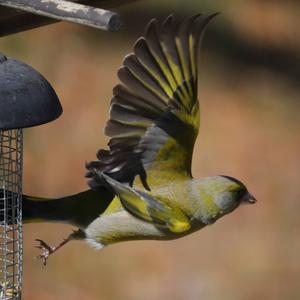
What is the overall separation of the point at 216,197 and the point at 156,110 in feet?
1.13

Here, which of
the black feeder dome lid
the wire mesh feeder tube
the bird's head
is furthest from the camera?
the bird's head

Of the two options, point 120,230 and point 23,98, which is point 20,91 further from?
point 120,230

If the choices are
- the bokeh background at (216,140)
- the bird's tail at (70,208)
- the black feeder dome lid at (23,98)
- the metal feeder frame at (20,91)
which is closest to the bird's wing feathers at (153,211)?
the bird's tail at (70,208)

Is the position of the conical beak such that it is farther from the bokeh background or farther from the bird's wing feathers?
the bokeh background

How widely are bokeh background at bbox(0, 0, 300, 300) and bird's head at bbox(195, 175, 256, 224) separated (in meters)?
1.12

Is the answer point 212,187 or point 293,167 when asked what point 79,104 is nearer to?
point 293,167

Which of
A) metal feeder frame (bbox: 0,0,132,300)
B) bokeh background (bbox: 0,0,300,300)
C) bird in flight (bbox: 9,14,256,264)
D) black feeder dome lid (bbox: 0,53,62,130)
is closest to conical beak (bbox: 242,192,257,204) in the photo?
bird in flight (bbox: 9,14,256,264)

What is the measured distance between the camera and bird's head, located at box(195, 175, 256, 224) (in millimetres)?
2799

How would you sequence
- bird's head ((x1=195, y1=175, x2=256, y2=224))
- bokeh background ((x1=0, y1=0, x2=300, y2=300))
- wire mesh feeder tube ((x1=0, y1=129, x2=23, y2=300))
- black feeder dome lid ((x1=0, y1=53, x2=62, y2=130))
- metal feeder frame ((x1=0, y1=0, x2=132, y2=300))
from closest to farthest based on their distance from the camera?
metal feeder frame ((x1=0, y1=0, x2=132, y2=300)), black feeder dome lid ((x1=0, y1=53, x2=62, y2=130)), wire mesh feeder tube ((x1=0, y1=129, x2=23, y2=300)), bird's head ((x1=195, y1=175, x2=256, y2=224)), bokeh background ((x1=0, y1=0, x2=300, y2=300))

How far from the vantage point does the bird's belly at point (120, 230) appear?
274 cm

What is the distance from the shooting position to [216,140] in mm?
4055

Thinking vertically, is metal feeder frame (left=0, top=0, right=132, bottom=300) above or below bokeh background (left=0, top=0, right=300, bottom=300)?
above

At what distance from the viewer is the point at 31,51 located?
13.4 feet

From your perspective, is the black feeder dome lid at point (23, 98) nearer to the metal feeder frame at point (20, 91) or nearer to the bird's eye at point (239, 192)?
the metal feeder frame at point (20, 91)
